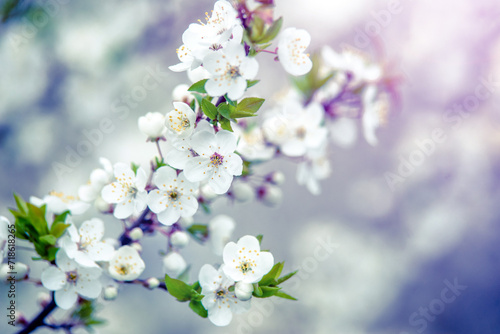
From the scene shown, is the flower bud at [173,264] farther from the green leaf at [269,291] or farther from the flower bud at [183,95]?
the flower bud at [183,95]

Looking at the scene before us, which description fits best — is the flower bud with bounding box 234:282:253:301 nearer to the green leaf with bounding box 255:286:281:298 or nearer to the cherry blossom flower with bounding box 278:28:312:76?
the green leaf with bounding box 255:286:281:298

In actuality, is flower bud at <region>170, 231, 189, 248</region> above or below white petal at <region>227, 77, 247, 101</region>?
below

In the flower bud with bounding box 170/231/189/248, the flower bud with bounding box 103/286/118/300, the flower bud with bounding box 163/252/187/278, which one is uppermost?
the flower bud with bounding box 170/231/189/248

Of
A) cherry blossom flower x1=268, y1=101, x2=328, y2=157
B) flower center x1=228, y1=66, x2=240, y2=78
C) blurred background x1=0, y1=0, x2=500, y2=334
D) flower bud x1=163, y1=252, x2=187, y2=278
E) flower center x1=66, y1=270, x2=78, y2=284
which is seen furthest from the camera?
blurred background x1=0, y1=0, x2=500, y2=334

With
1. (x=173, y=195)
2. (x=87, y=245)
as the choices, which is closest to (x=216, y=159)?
(x=173, y=195)

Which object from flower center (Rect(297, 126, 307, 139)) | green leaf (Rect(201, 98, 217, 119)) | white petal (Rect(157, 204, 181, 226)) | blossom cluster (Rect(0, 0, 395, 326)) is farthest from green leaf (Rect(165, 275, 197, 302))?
flower center (Rect(297, 126, 307, 139))

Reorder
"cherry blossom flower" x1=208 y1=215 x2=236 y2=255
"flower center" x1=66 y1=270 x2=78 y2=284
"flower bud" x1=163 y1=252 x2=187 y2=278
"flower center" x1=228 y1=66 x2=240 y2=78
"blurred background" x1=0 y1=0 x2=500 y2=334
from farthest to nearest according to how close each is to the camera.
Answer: "blurred background" x1=0 y1=0 x2=500 y2=334 → "cherry blossom flower" x1=208 y1=215 x2=236 y2=255 → "flower bud" x1=163 y1=252 x2=187 y2=278 → "flower center" x1=66 y1=270 x2=78 y2=284 → "flower center" x1=228 y1=66 x2=240 y2=78

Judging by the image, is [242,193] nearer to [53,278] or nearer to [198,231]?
[198,231]

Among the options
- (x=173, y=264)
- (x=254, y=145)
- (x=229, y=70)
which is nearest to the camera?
(x=229, y=70)

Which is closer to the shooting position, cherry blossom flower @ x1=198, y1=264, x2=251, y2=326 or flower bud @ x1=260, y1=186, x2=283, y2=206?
cherry blossom flower @ x1=198, y1=264, x2=251, y2=326
